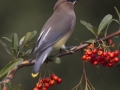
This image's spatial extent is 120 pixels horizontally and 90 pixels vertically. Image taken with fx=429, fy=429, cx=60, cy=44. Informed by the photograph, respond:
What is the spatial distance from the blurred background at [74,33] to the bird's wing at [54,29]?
2389 mm

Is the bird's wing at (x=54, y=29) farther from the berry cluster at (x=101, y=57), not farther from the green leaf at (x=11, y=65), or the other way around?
the green leaf at (x=11, y=65)

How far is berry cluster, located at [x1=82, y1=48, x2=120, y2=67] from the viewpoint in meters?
2.16

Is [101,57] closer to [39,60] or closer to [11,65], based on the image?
[39,60]

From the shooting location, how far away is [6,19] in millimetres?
6078

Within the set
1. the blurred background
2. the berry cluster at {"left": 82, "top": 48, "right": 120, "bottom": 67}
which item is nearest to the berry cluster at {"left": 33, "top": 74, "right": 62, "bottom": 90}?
the berry cluster at {"left": 82, "top": 48, "right": 120, "bottom": 67}

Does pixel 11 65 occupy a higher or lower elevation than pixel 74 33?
lower

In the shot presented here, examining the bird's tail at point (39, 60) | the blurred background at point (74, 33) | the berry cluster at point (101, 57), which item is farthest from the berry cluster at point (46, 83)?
the blurred background at point (74, 33)

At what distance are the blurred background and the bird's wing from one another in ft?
7.84

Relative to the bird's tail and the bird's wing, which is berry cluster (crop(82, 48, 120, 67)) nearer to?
the bird's tail

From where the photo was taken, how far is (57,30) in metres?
2.84

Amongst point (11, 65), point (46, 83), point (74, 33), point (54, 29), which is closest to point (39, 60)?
point (46, 83)

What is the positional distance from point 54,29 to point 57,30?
23 millimetres

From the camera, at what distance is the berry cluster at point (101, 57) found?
216 centimetres

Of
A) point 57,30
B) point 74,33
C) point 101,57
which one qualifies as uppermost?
point 74,33
